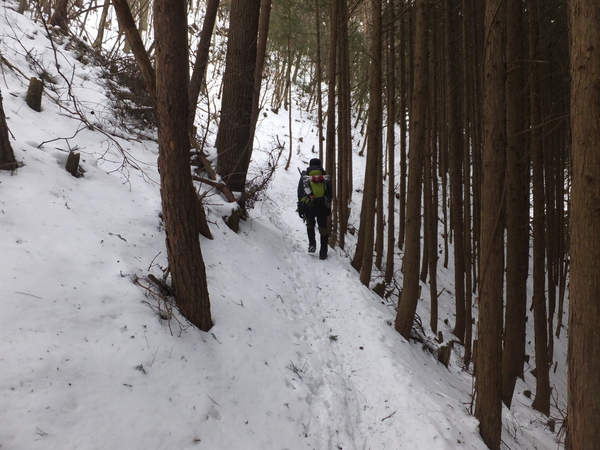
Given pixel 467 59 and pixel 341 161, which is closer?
pixel 467 59

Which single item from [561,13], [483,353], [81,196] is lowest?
[483,353]

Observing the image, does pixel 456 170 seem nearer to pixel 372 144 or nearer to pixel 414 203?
pixel 372 144

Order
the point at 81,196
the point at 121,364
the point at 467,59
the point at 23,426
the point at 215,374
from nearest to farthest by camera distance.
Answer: the point at 23,426 < the point at 121,364 < the point at 215,374 < the point at 81,196 < the point at 467,59

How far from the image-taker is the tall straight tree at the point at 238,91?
24.5 ft

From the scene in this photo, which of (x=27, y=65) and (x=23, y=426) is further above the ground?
(x=27, y=65)

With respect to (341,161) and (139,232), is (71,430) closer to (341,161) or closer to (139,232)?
(139,232)

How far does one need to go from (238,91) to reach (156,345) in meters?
5.74

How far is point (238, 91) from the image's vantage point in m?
7.52

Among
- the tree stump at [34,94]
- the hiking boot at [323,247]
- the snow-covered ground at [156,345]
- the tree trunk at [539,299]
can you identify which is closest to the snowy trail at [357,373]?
the snow-covered ground at [156,345]

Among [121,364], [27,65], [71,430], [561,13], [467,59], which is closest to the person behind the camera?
[71,430]

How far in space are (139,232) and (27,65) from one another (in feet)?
16.1

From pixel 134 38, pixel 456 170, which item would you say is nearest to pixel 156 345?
pixel 134 38

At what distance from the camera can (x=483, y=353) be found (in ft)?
13.1

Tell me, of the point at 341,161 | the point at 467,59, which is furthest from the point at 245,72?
the point at 467,59
